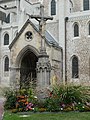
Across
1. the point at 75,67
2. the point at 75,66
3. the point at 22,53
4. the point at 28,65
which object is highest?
the point at 22,53

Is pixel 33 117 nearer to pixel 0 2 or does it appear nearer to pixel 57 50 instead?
pixel 57 50

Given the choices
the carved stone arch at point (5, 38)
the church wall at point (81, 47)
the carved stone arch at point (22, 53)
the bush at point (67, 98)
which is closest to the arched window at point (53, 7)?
the church wall at point (81, 47)

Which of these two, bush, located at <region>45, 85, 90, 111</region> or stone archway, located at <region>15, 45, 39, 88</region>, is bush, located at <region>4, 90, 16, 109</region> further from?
stone archway, located at <region>15, 45, 39, 88</region>

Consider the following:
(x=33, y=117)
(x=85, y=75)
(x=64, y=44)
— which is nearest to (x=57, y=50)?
(x=64, y=44)

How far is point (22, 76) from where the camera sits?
1200 inches

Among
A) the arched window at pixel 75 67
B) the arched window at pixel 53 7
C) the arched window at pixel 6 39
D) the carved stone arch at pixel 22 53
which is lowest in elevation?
the arched window at pixel 75 67

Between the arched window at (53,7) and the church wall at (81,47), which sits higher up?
the arched window at (53,7)

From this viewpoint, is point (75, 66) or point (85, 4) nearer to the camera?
point (75, 66)

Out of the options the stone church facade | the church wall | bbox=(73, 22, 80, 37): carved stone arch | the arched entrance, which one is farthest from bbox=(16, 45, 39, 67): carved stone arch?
bbox=(73, 22, 80, 37): carved stone arch

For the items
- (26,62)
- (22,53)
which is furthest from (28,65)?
(22,53)

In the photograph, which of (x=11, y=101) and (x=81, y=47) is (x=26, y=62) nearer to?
(x=81, y=47)

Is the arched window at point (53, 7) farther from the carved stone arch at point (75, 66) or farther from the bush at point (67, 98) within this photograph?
the bush at point (67, 98)

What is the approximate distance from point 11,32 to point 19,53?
10145 millimetres

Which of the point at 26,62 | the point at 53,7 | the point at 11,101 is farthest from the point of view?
the point at 53,7
